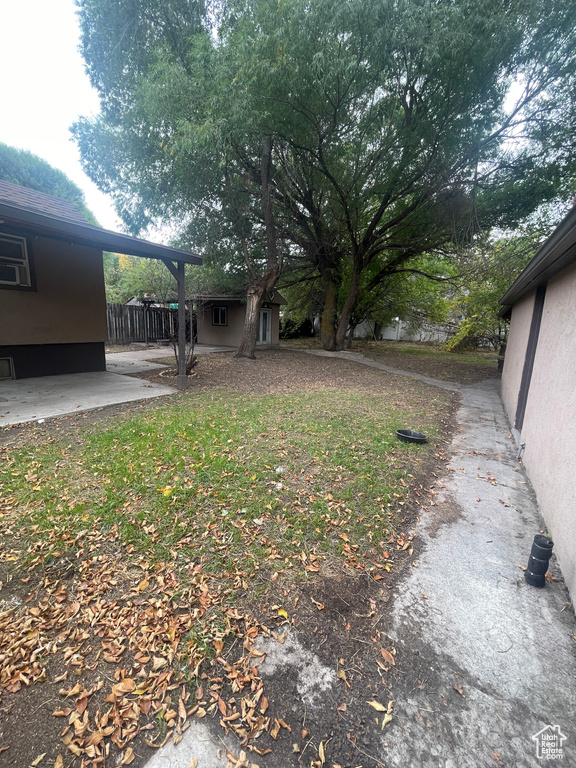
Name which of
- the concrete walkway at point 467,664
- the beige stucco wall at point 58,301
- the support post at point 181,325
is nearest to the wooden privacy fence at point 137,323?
the beige stucco wall at point 58,301

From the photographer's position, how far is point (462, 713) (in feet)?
4.99

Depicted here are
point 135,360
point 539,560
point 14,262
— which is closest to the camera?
point 539,560

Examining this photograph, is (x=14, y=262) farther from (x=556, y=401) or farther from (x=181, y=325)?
(x=556, y=401)

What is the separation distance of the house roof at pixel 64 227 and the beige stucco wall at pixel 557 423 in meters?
6.01

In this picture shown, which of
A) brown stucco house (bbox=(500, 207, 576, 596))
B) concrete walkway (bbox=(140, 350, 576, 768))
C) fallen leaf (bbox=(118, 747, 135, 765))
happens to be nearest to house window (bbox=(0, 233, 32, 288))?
fallen leaf (bbox=(118, 747, 135, 765))

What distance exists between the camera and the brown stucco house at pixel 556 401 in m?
2.43

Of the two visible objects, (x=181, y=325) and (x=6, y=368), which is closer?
(x=181, y=325)

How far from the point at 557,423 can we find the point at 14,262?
9.55m

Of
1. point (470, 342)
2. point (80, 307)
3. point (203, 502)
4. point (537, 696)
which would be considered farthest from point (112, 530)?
point (470, 342)

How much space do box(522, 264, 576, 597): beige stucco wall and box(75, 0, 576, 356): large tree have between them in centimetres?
604

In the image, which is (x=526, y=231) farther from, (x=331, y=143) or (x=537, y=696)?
(x=537, y=696)

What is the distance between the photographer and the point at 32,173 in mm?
21422

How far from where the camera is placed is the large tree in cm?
662

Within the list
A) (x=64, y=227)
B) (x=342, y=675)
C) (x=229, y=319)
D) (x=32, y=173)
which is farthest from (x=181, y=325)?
(x=32, y=173)
